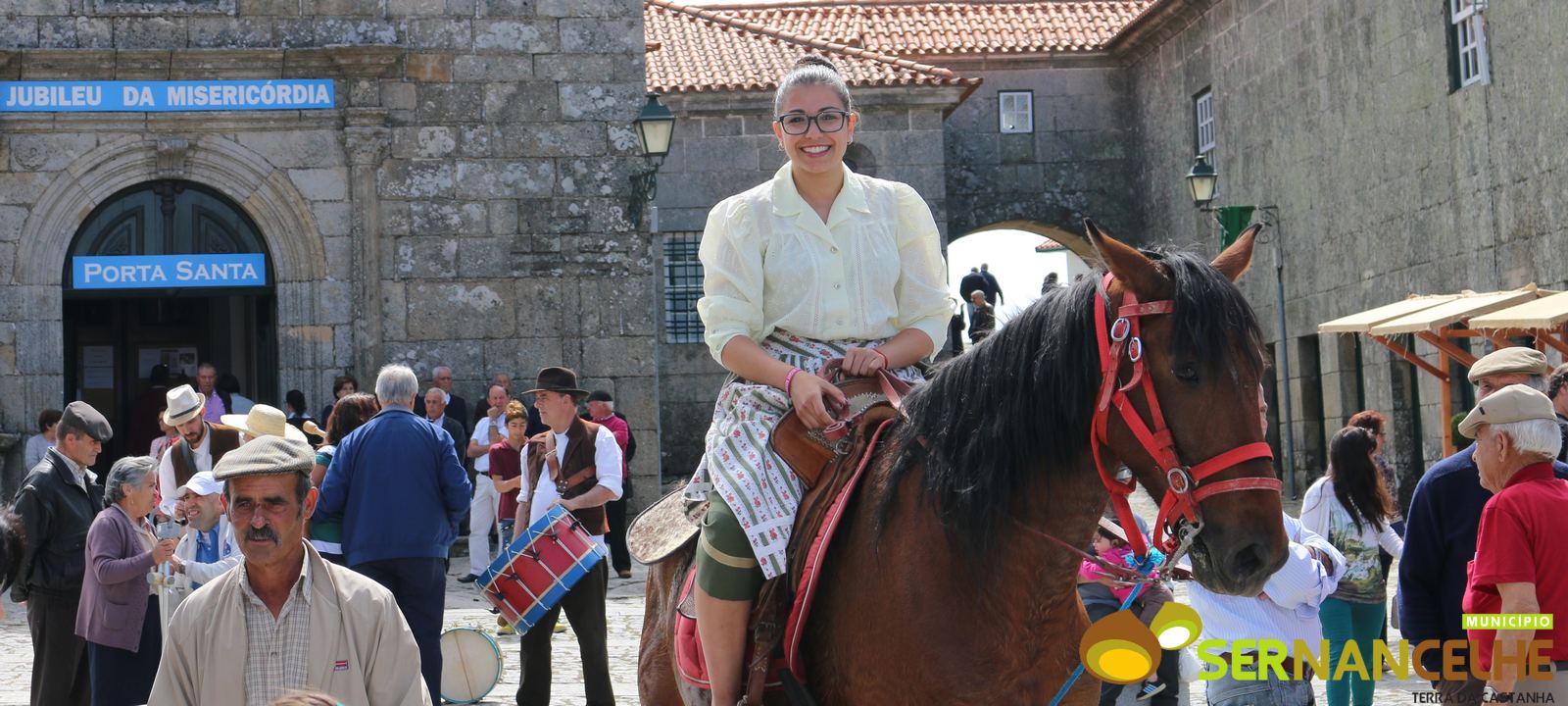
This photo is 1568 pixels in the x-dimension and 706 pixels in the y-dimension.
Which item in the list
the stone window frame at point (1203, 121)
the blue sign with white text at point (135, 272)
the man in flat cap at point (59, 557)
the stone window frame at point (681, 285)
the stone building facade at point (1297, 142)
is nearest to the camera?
the man in flat cap at point (59, 557)

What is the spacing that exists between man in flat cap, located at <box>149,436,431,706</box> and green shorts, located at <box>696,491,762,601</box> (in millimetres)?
769

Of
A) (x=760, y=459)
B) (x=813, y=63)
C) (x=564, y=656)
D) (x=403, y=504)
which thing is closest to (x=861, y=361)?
(x=760, y=459)

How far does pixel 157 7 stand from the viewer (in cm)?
1725

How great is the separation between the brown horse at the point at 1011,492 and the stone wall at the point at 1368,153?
1594 centimetres

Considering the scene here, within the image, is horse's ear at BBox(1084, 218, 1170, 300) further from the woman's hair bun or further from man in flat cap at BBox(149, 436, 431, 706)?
man in flat cap at BBox(149, 436, 431, 706)

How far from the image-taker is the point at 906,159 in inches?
1058

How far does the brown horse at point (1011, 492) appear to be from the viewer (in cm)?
376

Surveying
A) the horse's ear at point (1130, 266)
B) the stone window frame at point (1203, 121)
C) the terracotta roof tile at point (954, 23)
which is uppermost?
the terracotta roof tile at point (954, 23)

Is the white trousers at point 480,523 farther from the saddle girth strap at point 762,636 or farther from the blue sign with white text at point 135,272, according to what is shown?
the saddle girth strap at point 762,636

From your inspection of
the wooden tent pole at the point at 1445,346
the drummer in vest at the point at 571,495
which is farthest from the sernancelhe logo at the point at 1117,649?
the wooden tent pole at the point at 1445,346

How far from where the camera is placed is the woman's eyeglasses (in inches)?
188

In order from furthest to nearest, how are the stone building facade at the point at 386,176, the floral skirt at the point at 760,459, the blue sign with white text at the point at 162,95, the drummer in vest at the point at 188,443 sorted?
the stone building facade at the point at 386,176 < the blue sign with white text at the point at 162,95 < the drummer in vest at the point at 188,443 < the floral skirt at the point at 760,459

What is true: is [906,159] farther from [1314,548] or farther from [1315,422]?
[1314,548]

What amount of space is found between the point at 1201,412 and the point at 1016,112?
28167 millimetres
